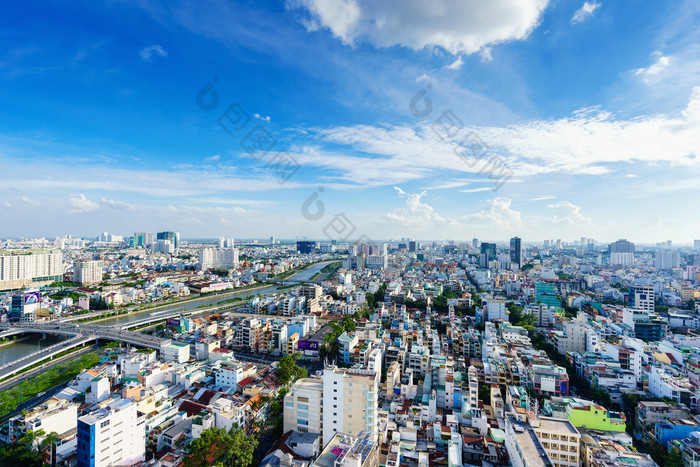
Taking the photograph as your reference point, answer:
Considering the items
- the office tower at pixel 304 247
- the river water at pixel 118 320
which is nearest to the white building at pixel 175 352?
the river water at pixel 118 320

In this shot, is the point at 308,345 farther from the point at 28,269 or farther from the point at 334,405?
the point at 28,269

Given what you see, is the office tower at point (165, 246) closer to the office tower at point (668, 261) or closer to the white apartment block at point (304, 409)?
the white apartment block at point (304, 409)

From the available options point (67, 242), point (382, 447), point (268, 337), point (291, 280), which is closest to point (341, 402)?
point (382, 447)

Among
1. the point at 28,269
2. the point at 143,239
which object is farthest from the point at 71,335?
the point at 143,239

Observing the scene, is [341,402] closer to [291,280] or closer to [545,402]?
[545,402]

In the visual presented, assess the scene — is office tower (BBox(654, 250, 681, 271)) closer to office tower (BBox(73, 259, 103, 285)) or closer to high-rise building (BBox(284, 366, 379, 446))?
high-rise building (BBox(284, 366, 379, 446))
